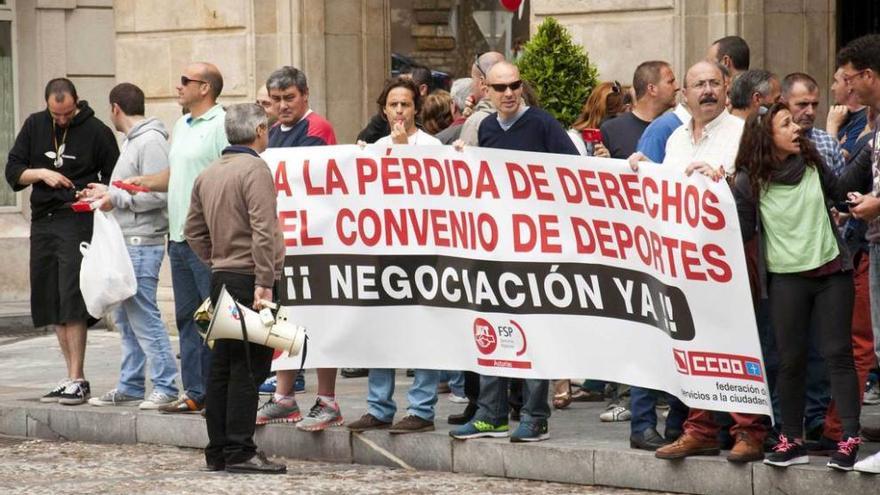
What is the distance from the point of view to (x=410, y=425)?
9.71 metres

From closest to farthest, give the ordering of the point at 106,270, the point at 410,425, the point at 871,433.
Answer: the point at 871,433 < the point at 410,425 < the point at 106,270

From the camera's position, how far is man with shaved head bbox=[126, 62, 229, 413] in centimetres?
1057

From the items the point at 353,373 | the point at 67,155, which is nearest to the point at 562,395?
the point at 353,373

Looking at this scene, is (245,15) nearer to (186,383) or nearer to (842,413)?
(186,383)

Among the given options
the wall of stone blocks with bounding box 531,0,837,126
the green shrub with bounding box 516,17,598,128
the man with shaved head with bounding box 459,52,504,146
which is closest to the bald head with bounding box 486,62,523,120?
the man with shaved head with bounding box 459,52,504,146

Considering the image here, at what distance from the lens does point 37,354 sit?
566 inches

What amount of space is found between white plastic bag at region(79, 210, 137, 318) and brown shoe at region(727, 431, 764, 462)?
3.79 meters

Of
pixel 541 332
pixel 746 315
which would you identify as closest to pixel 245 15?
pixel 541 332

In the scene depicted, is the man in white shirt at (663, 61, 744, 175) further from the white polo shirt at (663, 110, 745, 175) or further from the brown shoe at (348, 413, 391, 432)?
the brown shoe at (348, 413, 391, 432)

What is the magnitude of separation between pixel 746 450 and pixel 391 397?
2125mm

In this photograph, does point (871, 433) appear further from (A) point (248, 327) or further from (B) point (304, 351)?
(A) point (248, 327)

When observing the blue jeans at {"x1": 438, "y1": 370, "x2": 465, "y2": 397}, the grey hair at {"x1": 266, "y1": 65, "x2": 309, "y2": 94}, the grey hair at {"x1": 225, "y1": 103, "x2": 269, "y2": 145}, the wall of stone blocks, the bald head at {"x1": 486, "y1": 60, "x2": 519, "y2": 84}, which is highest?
the wall of stone blocks

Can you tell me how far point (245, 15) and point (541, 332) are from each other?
645 cm

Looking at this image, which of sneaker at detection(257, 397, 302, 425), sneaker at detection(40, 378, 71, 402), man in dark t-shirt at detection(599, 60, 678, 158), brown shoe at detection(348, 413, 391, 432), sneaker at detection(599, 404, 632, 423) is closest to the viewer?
brown shoe at detection(348, 413, 391, 432)
